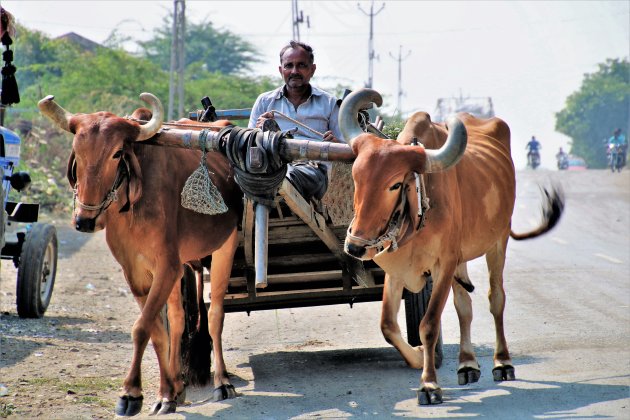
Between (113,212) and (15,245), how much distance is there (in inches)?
190

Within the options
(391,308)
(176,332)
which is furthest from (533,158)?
(176,332)

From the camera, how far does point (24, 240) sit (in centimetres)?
1110

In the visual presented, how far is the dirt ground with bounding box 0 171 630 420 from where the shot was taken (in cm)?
677

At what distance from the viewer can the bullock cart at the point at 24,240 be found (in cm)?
1061

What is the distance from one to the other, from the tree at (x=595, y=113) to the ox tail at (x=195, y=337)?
5799 centimetres

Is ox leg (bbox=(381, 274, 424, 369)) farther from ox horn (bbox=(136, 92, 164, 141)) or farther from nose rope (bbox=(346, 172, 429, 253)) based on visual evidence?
ox horn (bbox=(136, 92, 164, 141))

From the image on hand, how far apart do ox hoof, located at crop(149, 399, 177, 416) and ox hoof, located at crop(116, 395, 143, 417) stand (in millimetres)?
340

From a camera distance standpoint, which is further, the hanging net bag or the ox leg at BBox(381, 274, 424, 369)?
the ox leg at BBox(381, 274, 424, 369)

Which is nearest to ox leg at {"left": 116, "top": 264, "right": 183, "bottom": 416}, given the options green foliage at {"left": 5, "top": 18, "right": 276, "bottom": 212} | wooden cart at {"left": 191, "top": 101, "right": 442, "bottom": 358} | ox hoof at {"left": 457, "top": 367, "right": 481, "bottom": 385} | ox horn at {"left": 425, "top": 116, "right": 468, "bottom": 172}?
wooden cart at {"left": 191, "top": 101, "right": 442, "bottom": 358}

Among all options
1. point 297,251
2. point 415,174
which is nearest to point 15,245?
point 297,251

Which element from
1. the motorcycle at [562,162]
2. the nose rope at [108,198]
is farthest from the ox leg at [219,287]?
the motorcycle at [562,162]

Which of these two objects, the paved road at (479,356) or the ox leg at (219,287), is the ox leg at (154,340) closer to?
the paved road at (479,356)

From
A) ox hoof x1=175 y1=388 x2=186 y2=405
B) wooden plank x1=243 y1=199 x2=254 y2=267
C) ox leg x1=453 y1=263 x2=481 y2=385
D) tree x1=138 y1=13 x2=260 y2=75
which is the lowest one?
ox hoof x1=175 y1=388 x2=186 y2=405

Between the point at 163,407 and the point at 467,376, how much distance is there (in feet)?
7.03
